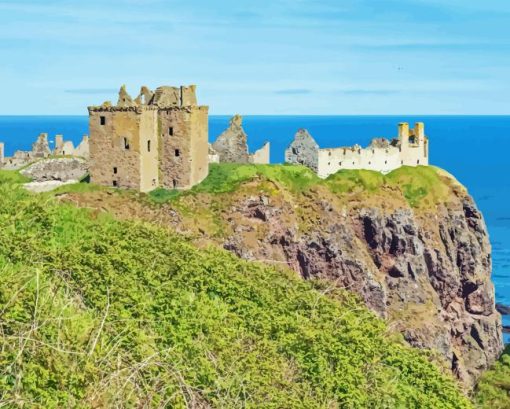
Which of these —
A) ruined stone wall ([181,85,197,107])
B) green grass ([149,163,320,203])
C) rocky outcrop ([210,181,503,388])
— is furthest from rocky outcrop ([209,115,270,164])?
rocky outcrop ([210,181,503,388])

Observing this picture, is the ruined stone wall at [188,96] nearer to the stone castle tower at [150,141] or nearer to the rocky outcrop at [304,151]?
the stone castle tower at [150,141]

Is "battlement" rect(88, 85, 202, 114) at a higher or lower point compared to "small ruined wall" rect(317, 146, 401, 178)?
higher

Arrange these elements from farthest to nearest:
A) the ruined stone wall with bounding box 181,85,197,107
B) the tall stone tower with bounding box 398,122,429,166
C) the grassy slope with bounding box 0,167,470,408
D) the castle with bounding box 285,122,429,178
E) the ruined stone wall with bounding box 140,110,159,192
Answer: the tall stone tower with bounding box 398,122,429,166, the castle with bounding box 285,122,429,178, the ruined stone wall with bounding box 181,85,197,107, the ruined stone wall with bounding box 140,110,159,192, the grassy slope with bounding box 0,167,470,408

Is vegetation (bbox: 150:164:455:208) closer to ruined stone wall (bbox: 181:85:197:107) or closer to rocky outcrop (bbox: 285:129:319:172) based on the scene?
rocky outcrop (bbox: 285:129:319:172)

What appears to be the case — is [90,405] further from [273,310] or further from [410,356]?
[410,356]

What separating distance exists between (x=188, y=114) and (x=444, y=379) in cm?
3938

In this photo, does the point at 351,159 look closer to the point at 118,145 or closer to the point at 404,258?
the point at 404,258

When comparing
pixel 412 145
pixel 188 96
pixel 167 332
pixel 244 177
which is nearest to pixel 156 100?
pixel 188 96

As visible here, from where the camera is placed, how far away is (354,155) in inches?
2958

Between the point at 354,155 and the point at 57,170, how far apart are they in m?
24.3

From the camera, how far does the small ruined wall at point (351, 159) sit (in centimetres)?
7425

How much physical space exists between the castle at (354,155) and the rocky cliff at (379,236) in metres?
1.87

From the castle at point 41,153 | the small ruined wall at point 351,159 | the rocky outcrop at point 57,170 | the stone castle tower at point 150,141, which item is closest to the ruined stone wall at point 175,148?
the stone castle tower at point 150,141

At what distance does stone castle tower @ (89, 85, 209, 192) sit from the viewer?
61938mm
